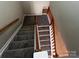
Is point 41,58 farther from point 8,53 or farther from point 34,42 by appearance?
point 34,42

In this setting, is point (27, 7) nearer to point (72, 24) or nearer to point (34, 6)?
point (34, 6)

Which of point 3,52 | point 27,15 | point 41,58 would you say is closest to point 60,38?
point 3,52

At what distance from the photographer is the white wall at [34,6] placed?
5.86 m

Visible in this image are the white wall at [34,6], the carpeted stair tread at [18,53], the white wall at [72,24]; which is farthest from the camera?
the white wall at [34,6]

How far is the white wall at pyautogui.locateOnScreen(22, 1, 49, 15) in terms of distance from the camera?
19.2ft

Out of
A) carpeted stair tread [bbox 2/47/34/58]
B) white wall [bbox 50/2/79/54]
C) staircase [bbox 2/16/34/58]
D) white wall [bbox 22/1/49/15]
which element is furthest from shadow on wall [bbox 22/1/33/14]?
carpeted stair tread [bbox 2/47/34/58]

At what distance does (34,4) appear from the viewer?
5.96 meters

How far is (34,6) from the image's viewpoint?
6070 mm

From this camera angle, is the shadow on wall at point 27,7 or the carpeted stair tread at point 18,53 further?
the shadow on wall at point 27,7

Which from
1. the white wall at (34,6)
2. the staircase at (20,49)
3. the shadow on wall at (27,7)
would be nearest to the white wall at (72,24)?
the staircase at (20,49)

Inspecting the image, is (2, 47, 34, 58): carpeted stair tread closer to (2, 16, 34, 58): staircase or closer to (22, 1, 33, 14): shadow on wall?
(2, 16, 34, 58): staircase

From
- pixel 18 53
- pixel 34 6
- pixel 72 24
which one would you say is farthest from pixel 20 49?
pixel 34 6

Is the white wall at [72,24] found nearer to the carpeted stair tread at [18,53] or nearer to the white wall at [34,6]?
the carpeted stair tread at [18,53]

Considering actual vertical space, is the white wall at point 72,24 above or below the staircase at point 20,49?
above
